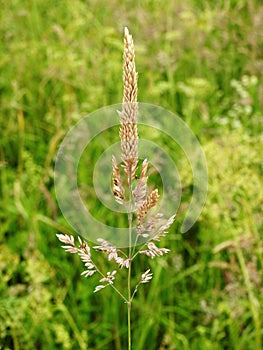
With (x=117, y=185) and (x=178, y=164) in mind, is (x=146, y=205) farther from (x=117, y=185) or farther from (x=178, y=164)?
(x=178, y=164)

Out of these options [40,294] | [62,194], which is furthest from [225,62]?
[40,294]

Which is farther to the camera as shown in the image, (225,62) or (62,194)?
(225,62)

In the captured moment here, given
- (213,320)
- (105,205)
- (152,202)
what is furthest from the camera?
(105,205)

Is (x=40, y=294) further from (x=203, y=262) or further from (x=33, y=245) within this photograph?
(x=203, y=262)

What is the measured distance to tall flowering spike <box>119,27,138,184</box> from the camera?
1002 mm

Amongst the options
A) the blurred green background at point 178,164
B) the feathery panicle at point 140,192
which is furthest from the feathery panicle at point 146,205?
the blurred green background at point 178,164

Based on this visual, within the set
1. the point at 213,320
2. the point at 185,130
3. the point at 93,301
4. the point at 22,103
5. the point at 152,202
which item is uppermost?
the point at 22,103

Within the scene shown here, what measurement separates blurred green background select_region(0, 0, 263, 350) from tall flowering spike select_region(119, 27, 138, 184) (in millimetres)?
1128

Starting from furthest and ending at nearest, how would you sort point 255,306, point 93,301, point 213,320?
point 93,301 < point 213,320 < point 255,306

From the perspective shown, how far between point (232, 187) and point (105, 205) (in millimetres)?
724

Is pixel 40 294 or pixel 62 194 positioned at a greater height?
pixel 62 194

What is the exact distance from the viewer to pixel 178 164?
9.86 ft

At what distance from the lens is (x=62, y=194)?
2.77 m

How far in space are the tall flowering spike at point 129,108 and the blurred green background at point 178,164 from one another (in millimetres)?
1128
